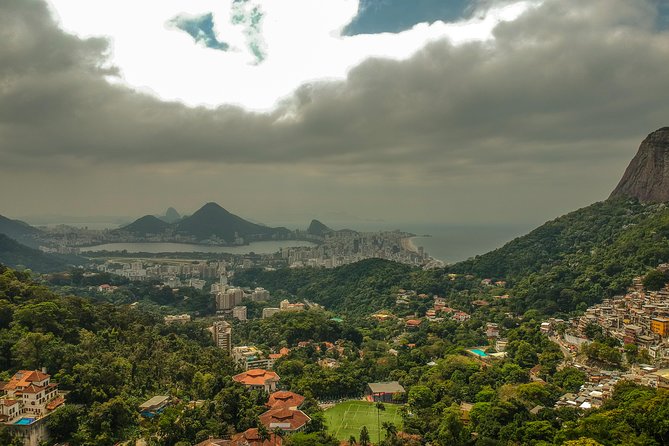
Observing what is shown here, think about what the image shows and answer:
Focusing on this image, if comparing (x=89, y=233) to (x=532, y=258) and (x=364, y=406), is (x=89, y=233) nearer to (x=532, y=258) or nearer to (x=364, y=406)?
(x=532, y=258)

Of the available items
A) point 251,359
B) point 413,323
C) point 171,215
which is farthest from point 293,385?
point 171,215

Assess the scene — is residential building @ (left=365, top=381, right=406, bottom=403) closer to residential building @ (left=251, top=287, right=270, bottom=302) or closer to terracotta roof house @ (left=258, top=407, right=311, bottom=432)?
terracotta roof house @ (left=258, top=407, right=311, bottom=432)

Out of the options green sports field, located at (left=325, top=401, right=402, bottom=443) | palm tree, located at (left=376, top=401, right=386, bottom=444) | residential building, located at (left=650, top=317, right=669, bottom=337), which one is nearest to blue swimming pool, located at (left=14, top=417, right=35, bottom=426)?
green sports field, located at (left=325, top=401, right=402, bottom=443)

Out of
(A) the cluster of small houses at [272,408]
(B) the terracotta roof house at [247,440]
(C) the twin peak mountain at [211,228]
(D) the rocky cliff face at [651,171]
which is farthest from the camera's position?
(C) the twin peak mountain at [211,228]

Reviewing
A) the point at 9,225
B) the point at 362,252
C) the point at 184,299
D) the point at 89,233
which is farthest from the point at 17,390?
the point at 89,233

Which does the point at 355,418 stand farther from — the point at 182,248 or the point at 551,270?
the point at 182,248

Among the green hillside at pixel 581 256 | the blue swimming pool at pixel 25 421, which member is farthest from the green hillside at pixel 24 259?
the blue swimming pool at pixel 25 421

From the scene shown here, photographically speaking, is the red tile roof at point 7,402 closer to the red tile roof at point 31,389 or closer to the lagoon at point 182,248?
the red tile roof at point 31,389
